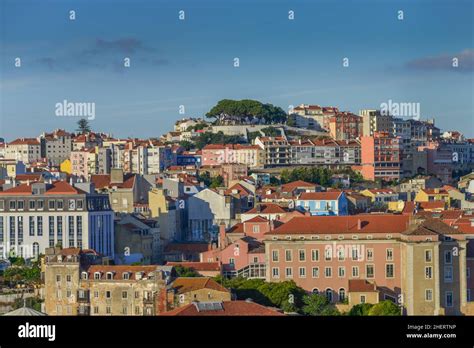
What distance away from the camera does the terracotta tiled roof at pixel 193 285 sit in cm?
2080

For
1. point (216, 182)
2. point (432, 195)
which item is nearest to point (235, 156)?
point (216, 182)

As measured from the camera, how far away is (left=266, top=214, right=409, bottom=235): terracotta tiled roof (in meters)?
24.8

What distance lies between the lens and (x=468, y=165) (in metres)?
53.9

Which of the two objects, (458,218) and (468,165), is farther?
(468,165)

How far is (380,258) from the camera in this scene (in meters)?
24.3

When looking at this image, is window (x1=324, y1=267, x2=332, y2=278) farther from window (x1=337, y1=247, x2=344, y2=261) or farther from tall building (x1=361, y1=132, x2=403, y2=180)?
tall building (x1=361, y1=132, x2=403, y2=180)

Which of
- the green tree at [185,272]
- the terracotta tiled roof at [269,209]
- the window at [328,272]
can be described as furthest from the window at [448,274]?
the terracotta tiled roof at [269,209]

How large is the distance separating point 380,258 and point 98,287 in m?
4.72

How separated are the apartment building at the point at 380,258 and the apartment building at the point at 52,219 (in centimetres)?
385

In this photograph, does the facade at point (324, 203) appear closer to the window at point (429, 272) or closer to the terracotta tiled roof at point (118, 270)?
the window at point (429, 272)

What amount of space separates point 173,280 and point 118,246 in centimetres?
656
